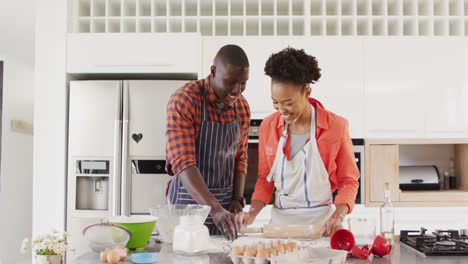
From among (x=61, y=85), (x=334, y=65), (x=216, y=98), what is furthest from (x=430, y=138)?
(x=61, y=85)

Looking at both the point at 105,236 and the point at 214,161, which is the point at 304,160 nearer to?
the point at 214,161

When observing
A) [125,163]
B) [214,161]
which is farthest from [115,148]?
[214,161]

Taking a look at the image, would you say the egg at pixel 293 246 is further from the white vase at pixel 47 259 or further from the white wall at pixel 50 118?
the white wall at pixel 50 118

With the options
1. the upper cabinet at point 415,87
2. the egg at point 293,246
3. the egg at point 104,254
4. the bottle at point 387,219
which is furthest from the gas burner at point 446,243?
the upper cabinet at point 415,87

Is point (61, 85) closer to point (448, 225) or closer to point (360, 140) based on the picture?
point (360, 140)

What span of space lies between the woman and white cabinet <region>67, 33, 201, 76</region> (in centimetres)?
120

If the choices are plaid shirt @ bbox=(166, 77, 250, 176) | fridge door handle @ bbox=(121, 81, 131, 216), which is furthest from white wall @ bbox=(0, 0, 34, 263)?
plaid shirt @ bbox=(166, 77, 250, 176)

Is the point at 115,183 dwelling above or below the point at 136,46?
below

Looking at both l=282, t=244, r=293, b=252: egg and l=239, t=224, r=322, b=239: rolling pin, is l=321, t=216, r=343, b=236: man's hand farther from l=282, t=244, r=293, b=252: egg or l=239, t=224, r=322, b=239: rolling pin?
l=282, t=244, r=293, b=252: egg

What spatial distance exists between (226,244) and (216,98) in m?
0.67

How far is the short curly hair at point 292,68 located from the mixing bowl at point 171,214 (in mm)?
675

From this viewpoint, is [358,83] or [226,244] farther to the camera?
[358,83]

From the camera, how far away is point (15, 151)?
5.27 metres

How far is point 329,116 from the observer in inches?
77.1
